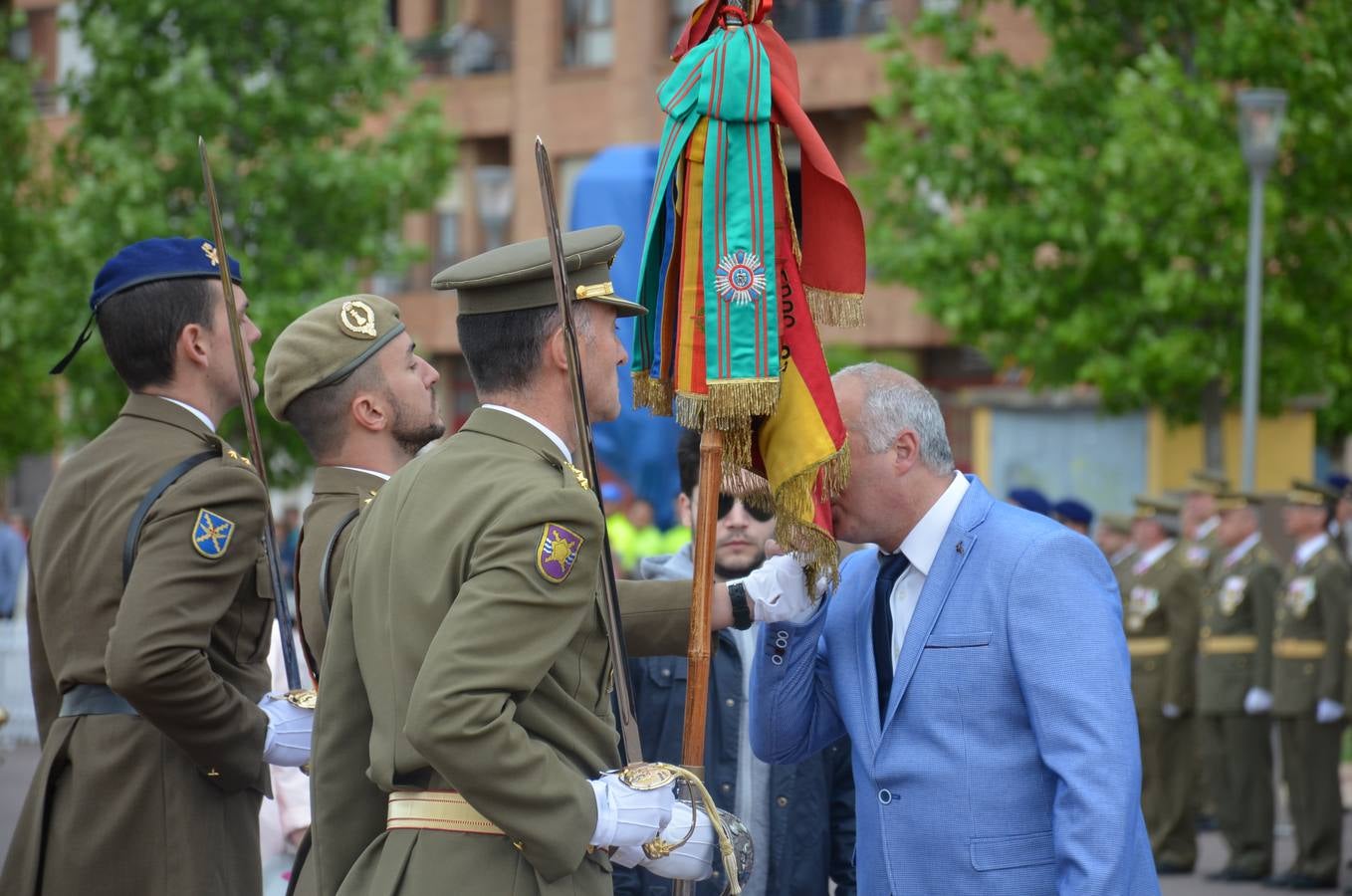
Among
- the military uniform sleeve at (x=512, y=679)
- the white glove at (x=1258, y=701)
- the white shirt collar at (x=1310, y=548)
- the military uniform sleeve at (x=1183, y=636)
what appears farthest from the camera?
the military uniform sleeve at (x=1183, y=636)

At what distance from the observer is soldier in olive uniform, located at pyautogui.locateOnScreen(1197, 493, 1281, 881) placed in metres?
11.4

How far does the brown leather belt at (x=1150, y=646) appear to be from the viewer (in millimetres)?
12688

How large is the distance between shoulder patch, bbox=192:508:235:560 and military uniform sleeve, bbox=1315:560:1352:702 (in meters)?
8.77

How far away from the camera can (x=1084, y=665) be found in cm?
343

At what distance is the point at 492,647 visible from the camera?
116 inches

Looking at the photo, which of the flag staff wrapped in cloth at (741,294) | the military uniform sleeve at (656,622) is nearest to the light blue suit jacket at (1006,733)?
the flag staff wrapped in cloth at (741,294)

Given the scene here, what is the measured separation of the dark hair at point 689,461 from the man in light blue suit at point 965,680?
4.59ft

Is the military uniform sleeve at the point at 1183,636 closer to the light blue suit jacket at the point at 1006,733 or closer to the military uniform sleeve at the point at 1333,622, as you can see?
the military uniform sleeve at the point at 1333,622

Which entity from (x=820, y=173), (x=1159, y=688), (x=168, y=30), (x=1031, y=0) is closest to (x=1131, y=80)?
(x=1031, y=0)

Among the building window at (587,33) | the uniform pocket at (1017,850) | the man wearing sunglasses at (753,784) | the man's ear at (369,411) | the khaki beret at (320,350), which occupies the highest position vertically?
the building window at (587,33)

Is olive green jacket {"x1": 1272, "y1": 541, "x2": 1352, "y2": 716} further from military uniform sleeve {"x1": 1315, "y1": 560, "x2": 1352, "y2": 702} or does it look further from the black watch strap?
the black watch strap

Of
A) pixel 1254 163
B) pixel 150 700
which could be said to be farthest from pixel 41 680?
pixel 1254 163

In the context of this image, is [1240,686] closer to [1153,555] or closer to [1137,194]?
[1153,555]

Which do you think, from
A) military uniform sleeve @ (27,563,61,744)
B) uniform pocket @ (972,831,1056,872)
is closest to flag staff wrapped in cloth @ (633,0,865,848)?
uniform pocket @ (972,831,1056,872)
